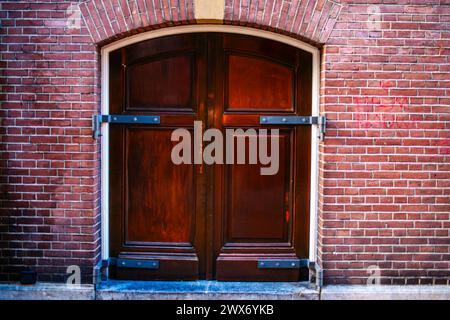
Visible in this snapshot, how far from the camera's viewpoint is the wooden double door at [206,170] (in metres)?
4.68

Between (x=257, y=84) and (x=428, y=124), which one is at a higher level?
(x=257, y=84)

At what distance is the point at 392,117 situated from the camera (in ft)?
14.7

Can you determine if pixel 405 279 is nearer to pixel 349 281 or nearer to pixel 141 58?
pixel 349 281

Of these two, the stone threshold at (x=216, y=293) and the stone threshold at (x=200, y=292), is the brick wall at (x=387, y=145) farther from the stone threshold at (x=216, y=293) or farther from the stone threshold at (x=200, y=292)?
the stone threshold at (x=200, y=292)

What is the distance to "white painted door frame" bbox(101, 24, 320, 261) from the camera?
4.59 meters

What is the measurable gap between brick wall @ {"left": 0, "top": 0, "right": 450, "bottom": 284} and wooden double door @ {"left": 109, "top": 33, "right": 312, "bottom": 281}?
281 mm

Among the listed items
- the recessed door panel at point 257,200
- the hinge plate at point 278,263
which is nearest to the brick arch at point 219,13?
the recessed door panel at point 257,200

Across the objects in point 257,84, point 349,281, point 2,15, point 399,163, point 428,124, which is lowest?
point 349,281

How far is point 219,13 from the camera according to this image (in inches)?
172

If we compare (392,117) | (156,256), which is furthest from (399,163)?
(156,256)

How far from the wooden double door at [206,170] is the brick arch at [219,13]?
0.31 meters

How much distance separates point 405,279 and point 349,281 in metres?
0.55

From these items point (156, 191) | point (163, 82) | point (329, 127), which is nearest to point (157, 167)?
point (156, 191)

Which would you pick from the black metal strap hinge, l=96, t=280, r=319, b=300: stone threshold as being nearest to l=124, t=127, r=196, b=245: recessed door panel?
the black metal strap hinge
